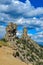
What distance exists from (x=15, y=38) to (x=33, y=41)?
2004 cm

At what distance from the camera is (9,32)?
224 ft

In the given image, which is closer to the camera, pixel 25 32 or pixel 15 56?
pixel 15 56

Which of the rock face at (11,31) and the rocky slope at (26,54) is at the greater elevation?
the rock face at (11,31)

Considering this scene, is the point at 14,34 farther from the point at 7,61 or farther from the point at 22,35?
the point at 7,61

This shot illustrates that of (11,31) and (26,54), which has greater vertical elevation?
(11,31)

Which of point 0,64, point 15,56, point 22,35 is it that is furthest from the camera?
point 22,35

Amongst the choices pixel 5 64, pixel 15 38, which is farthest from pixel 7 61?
pixel 15 38

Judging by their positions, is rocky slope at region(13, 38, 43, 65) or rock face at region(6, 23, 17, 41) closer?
rocky slope at region(13, 38, 43, 65)

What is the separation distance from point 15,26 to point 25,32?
15.4 meters

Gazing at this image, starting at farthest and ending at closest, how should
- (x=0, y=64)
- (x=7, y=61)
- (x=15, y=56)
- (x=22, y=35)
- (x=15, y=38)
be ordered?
(x=22, y=35), (x=15, y=38), (x=15, y=56), (x=7, y=61), (x=0, y=64)

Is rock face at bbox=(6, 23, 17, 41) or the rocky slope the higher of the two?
rock face at bbox=(6, 23, 17, 41)

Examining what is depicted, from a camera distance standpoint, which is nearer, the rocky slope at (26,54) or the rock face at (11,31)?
the rocky slope at (26,54)

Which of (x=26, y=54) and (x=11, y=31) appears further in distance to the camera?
(x=11, y=31)

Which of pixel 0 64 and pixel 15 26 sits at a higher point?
pixel 15 26
